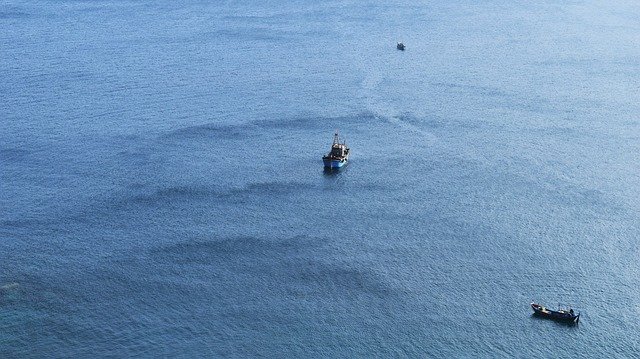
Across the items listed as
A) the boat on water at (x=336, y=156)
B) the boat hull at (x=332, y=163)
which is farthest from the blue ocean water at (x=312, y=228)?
the boat on water at (x=336, y=156)

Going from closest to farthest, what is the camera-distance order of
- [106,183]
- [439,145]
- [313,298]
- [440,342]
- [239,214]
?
[440,342] → [313,298] → [239,214] → [106,183] → [439,145]

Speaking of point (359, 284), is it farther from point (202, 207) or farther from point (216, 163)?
point (216, 163)

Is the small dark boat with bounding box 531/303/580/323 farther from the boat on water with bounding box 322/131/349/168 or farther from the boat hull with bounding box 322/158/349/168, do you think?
the boat on water with bounding box 322/131/349/168

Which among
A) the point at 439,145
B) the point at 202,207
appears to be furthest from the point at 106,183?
the point at 439,145

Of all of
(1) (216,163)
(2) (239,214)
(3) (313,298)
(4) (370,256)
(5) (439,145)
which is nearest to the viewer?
(3) (313,298)

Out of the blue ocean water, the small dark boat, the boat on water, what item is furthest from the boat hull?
the small dark boat

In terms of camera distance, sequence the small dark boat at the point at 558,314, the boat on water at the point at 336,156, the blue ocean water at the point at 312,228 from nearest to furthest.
Result: the blue ocean water at the point at 312,228 < the small dark boat at the point at 558,314 < the boat on water at the point at 336,156

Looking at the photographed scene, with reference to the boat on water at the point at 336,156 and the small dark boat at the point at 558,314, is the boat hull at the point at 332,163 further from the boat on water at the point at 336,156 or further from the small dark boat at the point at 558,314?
the small dark boat at the point at 558,314

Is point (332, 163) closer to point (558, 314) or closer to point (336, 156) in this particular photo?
point (336, 156)
